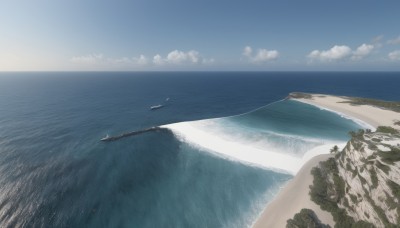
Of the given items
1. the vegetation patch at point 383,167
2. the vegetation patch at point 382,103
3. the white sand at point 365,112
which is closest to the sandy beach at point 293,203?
the vegetation patch at point 383,167

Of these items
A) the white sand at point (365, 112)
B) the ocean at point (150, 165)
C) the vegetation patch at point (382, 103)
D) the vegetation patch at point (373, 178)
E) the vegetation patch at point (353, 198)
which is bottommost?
the ocean at point (150, 165)

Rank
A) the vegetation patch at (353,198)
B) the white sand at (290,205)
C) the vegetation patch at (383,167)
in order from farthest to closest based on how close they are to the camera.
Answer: the white sand at (290,205), the vegetation patch at (353,198), the vegetation patch at (383,167)

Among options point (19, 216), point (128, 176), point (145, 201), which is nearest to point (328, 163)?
point (145, 201)

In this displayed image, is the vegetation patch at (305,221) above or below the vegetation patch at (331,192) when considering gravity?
below

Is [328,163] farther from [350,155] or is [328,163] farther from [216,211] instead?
[216,211]

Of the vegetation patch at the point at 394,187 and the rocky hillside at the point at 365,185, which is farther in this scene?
the rocky hillside at the point at 365,185

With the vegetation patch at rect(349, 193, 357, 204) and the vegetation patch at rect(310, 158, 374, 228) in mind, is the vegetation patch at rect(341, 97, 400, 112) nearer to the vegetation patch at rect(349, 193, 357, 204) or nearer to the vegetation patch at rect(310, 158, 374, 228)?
the vegetation patch at rect(310, 158, 374, 228)

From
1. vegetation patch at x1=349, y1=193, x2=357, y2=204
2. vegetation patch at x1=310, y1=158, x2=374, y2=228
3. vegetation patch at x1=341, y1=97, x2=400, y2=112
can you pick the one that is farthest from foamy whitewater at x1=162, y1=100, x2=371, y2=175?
vegetation patch at x1=341, y1=97, x2=400, y2=112

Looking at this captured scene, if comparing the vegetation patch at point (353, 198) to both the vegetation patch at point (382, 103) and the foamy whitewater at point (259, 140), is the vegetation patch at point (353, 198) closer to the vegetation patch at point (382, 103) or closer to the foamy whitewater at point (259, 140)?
the foamy whitewater at point (259, 140)

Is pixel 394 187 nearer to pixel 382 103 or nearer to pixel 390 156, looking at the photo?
pixel 390 156
